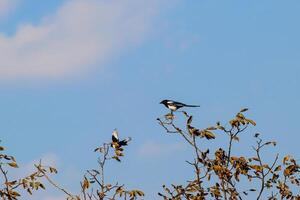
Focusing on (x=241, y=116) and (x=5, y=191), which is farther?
(x=241, y=116)

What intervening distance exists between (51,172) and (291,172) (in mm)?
4768

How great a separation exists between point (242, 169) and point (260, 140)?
2.72 ft

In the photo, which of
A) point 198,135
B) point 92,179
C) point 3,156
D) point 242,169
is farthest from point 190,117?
point 3,156

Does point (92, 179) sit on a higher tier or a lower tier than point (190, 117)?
lower

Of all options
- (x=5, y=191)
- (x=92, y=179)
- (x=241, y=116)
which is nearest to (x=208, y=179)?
(x=241, y=116)

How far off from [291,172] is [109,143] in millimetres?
3674

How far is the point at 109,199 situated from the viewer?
42.2ft

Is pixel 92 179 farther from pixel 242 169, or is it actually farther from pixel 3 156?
pixel 242 169

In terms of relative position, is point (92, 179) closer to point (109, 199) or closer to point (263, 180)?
point (109, 199)

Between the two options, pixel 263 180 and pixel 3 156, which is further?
pixel 263 180

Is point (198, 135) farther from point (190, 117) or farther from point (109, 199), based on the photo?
point (109, 199)

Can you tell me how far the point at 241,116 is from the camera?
45.2 feet

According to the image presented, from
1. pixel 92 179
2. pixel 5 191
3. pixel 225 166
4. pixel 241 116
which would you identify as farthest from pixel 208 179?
pixel 5 191

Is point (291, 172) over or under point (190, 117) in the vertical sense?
under
